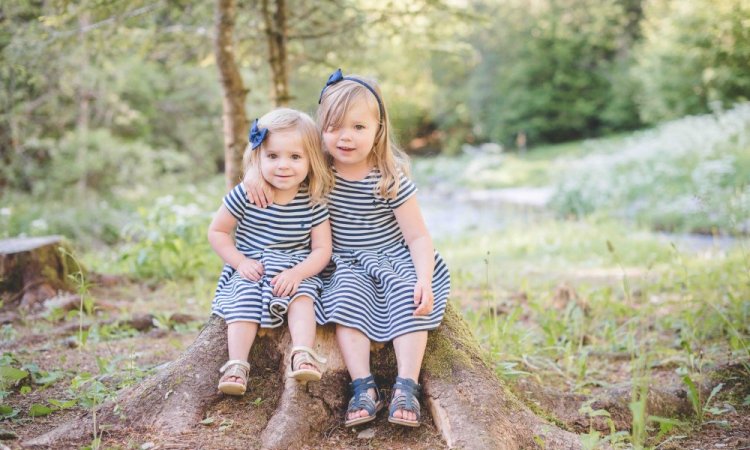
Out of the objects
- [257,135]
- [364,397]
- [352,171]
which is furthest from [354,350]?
[257,135]

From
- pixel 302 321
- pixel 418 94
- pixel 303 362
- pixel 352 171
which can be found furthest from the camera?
pixel 418 94

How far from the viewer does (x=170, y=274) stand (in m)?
5.52

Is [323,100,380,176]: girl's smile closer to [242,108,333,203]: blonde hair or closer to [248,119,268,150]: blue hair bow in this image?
[242,108,333,203]: blonde hair

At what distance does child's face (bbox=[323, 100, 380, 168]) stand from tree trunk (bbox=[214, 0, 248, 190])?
1873 mm

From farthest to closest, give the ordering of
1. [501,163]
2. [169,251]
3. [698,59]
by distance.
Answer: [501,163] → [698,59] → [169,251]

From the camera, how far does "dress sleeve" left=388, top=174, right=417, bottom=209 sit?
2.76 metres

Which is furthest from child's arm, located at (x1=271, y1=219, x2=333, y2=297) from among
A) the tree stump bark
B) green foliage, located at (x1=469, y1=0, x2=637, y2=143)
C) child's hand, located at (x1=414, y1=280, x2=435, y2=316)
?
green foliage, located at (x1=469, y1=0, x2=637, y2=143)

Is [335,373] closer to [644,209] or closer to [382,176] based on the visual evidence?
[382,176]

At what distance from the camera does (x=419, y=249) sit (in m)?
2.69

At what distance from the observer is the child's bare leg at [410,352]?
2.40 meters

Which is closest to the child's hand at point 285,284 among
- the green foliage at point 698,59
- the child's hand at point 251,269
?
the child's hand at point 251,269

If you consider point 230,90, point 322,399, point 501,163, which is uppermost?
point 230,90

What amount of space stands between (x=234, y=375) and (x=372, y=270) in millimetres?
732

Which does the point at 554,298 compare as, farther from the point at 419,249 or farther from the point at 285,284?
the point at 285,284
